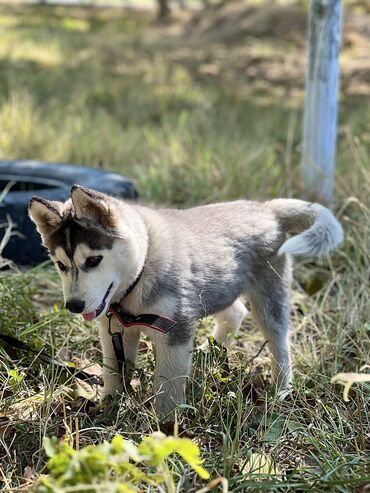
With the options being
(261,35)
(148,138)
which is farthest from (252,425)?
(261,35)

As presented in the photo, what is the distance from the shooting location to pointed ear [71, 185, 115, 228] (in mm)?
3457

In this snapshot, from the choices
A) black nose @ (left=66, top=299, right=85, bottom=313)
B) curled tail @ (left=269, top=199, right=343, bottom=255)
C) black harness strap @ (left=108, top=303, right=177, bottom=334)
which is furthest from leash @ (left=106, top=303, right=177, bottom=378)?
curled tail @ (left=269, top=199, right=343, bottom=255)

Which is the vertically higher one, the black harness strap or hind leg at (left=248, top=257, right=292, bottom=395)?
the black harness strap

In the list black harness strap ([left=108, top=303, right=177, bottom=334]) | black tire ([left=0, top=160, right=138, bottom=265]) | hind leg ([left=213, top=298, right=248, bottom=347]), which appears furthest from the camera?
black tire ([left=0, top=160, right=138, bottom=265])

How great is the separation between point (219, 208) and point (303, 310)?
112cm

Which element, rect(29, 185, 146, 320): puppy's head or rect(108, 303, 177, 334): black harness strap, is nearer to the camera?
rect(29, 185, 146, 320): puppy's head

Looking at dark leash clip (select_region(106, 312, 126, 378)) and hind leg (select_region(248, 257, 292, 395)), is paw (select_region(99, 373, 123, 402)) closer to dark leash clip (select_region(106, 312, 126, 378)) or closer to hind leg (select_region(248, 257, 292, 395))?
dark leash clip (select_region(106, 312, 126, 378))

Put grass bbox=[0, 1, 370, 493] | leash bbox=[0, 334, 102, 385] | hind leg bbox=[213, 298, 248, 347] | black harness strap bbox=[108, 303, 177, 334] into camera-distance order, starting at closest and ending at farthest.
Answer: grass bbox=[0, 1, 370, 493] → black harness strap bbox=[108, 303, 177, 334] → leash bbox=[0, 334, 102, 385] → hind leg bbox=[213, 298, 248, 347]

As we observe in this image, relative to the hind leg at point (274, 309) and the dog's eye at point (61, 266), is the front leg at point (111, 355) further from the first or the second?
the hind leg at point (274, 309)

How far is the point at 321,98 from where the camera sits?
6695 millimetres

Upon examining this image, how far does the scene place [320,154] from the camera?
6699 mm

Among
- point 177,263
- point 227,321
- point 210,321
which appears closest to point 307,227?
point 227,321

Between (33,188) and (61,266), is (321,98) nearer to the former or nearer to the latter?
(33,188)

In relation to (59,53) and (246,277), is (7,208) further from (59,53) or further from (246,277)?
(59,53)
